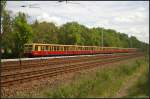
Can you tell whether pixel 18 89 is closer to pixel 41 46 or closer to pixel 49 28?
pixel 41 46

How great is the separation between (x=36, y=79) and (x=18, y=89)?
3.47 m

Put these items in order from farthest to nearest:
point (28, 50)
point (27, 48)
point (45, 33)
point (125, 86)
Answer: point (45, 33) → point (27, 48) → point (28, 50) → point (125, 86)

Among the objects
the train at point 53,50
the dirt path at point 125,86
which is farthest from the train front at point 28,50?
the dirt path at point 125,86

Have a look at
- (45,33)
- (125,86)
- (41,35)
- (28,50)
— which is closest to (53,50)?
(28,50)

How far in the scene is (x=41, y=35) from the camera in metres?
69.1

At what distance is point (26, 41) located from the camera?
48438 mm

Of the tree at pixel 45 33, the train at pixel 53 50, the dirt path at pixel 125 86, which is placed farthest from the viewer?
the tree at pixel 45 33

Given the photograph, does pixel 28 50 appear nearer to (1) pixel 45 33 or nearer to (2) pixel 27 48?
(2) pixel 27 48

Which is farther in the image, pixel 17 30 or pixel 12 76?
pixel 17 30

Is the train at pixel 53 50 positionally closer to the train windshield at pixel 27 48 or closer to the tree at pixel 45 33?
the train windshield at pixel 27 48

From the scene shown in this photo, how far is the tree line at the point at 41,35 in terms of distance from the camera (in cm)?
4672

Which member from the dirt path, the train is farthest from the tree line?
the train

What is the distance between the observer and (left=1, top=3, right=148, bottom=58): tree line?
46719 millimetres

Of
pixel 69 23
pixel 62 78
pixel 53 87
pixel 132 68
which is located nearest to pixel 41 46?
pixel 132 68
